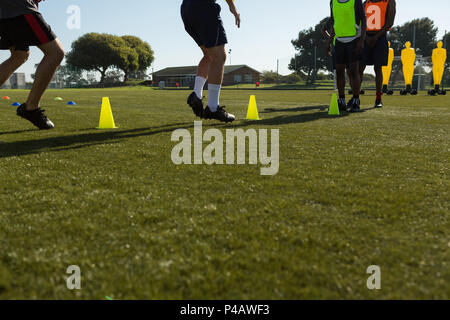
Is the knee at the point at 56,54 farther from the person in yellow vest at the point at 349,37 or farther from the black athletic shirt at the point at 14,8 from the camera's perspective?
the person in yellow vest at the point at 349,37

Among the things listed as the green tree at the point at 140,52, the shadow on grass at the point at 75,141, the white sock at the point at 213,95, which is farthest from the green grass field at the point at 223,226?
the green tree at the point at 140,52

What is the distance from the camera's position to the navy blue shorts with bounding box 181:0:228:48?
4156 mm

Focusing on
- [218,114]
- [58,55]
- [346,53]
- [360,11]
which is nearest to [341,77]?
[346,53]

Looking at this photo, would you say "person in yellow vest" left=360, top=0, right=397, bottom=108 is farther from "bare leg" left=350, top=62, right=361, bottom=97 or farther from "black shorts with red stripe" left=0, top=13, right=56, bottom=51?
"black shorts with red stripe" left=0, top=13, right=56, bottom=51

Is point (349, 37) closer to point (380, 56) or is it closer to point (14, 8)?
point (380, 56)

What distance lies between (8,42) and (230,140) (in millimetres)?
2624

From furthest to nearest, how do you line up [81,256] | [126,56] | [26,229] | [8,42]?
[126,56] < [8,42] < [26,229] < [81,256]

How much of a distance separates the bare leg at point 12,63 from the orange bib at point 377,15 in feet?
22.6

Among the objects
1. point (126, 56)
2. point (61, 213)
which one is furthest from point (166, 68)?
point (61, 213)

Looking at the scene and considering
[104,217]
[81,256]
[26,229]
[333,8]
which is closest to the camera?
[81,256]

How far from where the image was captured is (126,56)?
7275cm

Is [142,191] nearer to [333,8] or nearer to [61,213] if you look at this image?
[61,213]

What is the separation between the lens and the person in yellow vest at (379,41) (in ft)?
23.6

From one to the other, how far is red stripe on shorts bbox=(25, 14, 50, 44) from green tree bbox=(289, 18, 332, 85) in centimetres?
5251
